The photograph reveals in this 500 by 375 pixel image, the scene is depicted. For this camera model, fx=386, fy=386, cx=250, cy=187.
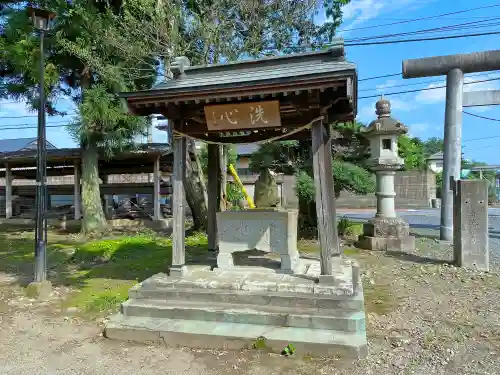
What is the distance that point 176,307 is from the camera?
5184 millimetres

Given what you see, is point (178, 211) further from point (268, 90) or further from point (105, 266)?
point (105, 266)

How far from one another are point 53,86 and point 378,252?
11.9 m

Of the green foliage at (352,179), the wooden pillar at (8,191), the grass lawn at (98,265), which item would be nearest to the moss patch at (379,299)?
the grass lawn at (98,265)

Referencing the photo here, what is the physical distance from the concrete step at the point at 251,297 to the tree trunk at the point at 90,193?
1009cm

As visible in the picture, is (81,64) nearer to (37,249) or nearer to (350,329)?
(37,249)

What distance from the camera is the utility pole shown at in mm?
11453

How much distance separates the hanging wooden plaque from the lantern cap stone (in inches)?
236

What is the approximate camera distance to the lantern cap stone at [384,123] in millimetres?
10672

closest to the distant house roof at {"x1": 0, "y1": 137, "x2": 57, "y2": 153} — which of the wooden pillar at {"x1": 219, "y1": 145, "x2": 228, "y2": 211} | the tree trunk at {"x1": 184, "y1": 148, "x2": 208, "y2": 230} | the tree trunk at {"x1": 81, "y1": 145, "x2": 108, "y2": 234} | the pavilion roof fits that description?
the tree trunk at {"x1": 81, "y1": 145, "x2": 108, "y2": 234}

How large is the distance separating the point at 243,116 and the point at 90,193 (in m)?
11.0

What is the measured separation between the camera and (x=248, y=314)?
193 inches

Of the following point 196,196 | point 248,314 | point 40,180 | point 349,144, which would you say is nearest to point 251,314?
point 248,314

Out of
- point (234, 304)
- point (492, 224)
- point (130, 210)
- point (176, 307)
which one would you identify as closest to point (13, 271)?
point (176, 307)

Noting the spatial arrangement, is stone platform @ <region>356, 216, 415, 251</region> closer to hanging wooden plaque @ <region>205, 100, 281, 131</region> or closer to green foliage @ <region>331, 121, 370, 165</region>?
green foliage @ <region>331, 121, 370, 165</region>
